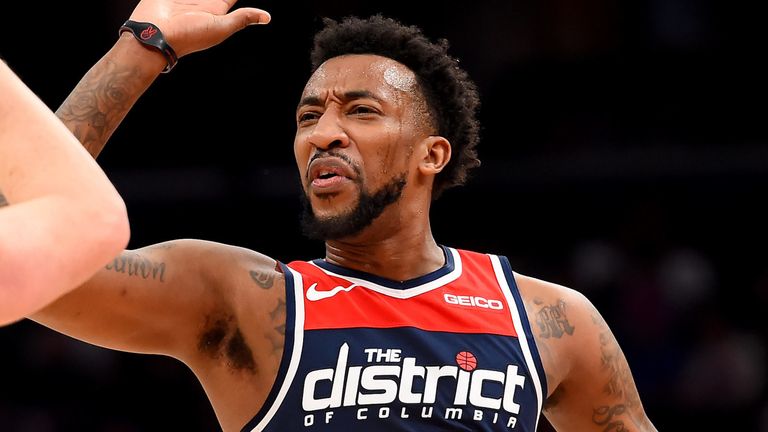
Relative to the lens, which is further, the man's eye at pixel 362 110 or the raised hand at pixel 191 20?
the man's eye at pixel 362 110

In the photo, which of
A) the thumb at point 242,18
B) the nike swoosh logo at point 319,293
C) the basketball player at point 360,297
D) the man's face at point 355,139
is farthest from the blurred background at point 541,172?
the thumb at point 242,18

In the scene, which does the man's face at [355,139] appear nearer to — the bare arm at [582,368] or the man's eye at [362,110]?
the man's eye at [362,110]

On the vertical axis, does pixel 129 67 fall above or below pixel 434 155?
above

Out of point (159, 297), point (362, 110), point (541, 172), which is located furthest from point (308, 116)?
point (541, 172)

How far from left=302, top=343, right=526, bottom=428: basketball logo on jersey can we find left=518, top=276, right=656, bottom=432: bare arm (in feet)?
1.11

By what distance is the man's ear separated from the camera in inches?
160

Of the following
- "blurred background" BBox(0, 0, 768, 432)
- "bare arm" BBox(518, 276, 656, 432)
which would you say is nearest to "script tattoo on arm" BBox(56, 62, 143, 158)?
"bare arm" BBox(518, 276, 656, 432)

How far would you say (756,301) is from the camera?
26.8ft

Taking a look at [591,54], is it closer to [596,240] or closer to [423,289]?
[596,240]

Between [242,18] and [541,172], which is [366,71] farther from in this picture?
[541,172]

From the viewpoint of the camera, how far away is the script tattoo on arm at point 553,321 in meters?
3.93

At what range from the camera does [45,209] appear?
4.15ft

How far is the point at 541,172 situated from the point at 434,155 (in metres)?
4.38

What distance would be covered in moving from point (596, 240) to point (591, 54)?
1.55 metres
